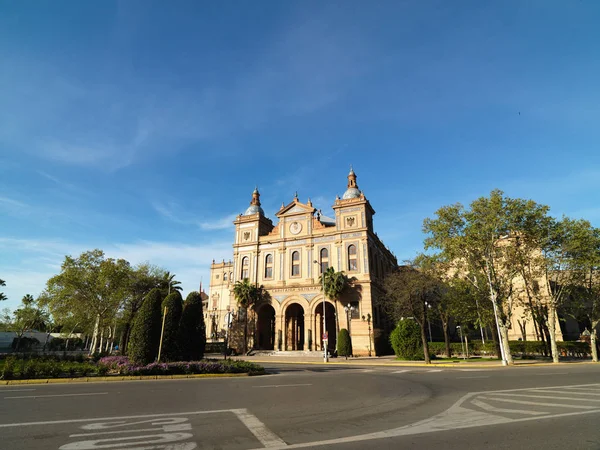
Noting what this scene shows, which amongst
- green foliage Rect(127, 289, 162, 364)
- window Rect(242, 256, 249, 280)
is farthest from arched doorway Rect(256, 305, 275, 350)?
green foliage Rect(127, 289, 162, 364)

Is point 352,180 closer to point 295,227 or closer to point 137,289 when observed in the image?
point 295,227

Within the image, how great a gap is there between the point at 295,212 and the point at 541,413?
45419mm

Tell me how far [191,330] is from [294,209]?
3348 centimetres

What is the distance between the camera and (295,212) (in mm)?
52344

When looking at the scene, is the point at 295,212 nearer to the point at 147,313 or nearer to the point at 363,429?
the point at 147,313

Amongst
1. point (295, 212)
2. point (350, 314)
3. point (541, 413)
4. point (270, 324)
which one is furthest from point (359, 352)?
point (541, 413)

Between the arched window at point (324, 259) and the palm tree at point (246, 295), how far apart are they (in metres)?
9.43

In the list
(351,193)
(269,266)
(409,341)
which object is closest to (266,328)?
A: (269,266)

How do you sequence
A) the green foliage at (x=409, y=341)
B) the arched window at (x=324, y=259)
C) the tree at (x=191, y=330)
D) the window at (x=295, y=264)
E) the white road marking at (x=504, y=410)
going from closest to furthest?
the white road marking at (x=504, y=410)
the tree at (x=191, y=330)
the green foliage at (x=409, y=341)
the arched window at (x=324, y=259)
the window at (x=295, y=264)

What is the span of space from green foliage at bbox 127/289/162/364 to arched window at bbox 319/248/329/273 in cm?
3041

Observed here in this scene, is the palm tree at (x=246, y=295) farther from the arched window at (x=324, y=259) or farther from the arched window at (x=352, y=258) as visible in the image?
the arched window at (x=352, y=258)

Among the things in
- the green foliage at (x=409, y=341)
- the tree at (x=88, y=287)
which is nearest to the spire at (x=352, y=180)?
the green foliage at (x=409, y=341)

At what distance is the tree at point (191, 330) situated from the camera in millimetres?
20422

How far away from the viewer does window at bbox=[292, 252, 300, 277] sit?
4971 centimetres
